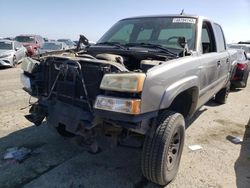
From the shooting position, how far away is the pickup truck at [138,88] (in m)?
2.69

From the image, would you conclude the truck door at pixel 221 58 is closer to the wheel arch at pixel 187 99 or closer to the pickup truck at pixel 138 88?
the pickup truck at pixel 138 88

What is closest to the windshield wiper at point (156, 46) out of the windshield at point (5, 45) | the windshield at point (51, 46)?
the windshield at point (5, 45)

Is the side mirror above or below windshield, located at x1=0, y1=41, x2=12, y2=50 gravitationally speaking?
above

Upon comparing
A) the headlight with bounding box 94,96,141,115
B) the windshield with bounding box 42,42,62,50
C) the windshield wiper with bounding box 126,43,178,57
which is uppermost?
the windshield wiper with bounding box 126,43,178,57

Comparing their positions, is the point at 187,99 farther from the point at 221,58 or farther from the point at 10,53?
the point at 10,53

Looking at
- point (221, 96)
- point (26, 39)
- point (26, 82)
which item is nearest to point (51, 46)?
point (26, 39)

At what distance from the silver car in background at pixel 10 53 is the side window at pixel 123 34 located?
10331mm

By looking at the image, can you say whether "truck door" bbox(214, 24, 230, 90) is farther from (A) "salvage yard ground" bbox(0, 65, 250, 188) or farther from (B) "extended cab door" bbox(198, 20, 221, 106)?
(A) "salvage yard ground" bbox(0, 65, 250, 188)

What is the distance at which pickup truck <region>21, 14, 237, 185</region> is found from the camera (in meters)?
2.69

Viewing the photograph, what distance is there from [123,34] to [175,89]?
1899 millimetres

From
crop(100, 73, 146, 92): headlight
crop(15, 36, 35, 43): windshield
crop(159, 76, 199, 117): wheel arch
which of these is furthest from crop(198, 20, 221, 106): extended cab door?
crop(15, 36, 35, 43): windshield

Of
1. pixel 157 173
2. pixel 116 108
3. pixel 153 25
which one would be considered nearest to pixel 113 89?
pixel 116 108

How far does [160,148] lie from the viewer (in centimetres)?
290

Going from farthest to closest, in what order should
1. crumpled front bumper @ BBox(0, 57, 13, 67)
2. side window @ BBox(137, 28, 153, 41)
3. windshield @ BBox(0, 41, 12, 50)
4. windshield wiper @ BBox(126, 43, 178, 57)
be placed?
windshield @ BBox(0, 41, 12, 50) < crumpled front bumper @ BBox(0, 57, 13, 67) < side window @ BBox(137, 28, 153, 41) < windshield wiper @ BBox(126, 43, 178, 57)
